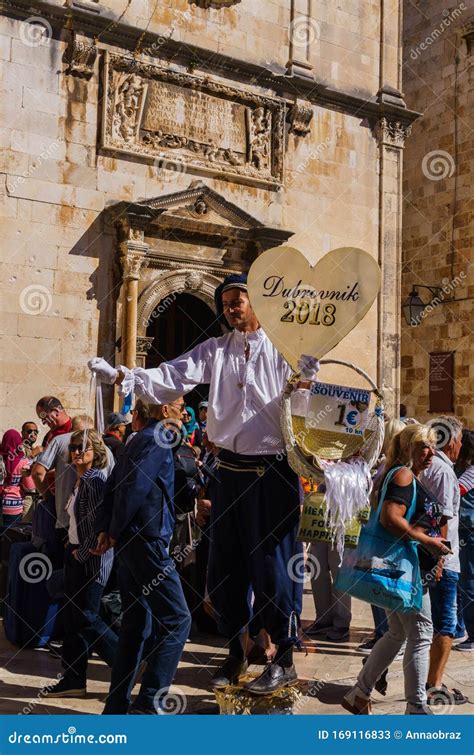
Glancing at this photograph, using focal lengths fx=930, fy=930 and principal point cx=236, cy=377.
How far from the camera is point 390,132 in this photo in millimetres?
15719

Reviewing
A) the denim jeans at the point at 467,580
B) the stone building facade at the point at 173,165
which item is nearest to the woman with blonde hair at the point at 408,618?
the denim jeans at the point at 467,580

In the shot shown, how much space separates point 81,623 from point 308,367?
2160 mm

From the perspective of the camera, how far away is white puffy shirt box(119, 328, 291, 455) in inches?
192

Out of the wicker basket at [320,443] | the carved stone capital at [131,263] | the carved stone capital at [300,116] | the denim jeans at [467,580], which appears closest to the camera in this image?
the wicker basket at [320,443]

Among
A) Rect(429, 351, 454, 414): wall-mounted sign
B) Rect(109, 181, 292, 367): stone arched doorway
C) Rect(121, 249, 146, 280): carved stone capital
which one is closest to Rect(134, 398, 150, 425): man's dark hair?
Rect(109, 181, 292, 367): stone arched doorway

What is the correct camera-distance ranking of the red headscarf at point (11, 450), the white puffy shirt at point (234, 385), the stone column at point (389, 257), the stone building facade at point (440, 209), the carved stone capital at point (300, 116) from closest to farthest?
the white puffy shirt at point (234, 385), the red headscarf at point (11, 450), the carved stone capital at point (300, 116), the stone column at point (389, 257), the stone building facade at point (440, 209)

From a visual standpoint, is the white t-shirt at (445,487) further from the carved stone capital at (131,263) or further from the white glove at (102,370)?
the carved stone capital at (131,263)

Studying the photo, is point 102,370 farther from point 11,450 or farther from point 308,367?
point 11,450

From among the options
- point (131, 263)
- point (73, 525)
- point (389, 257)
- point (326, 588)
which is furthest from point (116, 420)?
point (389, 257)

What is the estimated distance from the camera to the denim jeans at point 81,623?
216 inches

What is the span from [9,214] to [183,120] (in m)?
3.13

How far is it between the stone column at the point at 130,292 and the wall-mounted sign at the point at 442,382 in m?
8.41

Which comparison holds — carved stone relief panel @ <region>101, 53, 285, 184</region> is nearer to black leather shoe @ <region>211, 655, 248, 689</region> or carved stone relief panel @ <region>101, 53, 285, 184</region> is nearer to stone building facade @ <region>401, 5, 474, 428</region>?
stone building facade @ <region>401, 5, 474, 428</region>

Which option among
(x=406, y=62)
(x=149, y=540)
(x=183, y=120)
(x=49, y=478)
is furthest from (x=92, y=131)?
(x=406, y=62)
